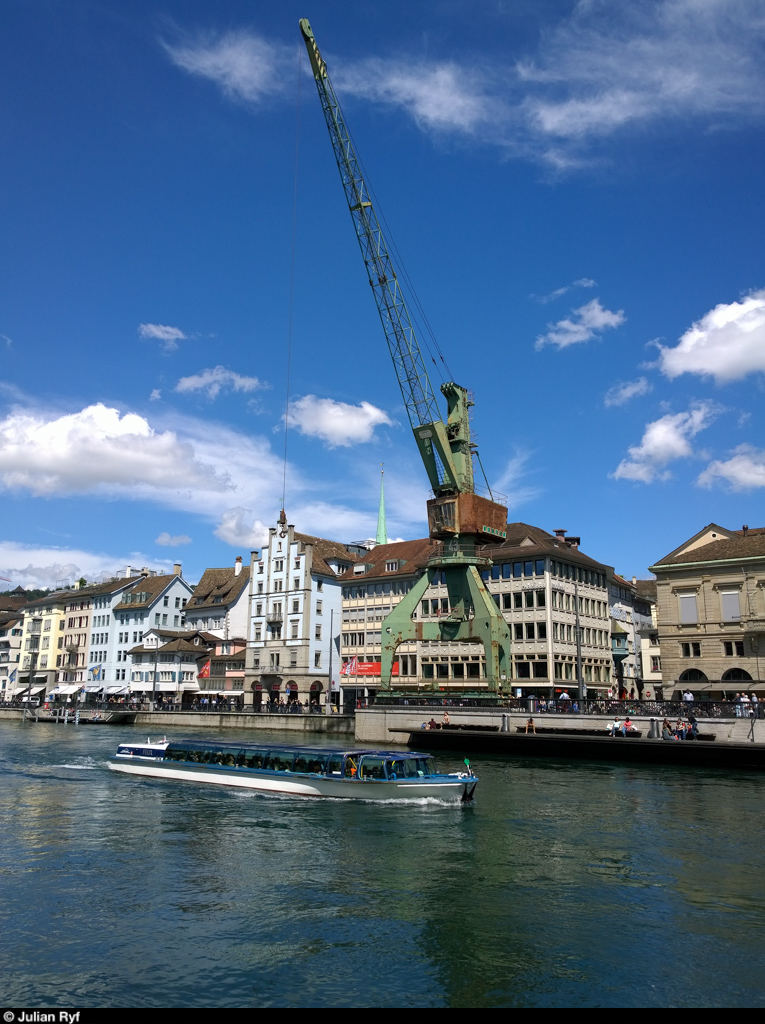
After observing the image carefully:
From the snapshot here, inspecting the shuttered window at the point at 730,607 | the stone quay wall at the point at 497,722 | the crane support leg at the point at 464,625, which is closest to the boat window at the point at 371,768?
the stone quay wall at the point at 497,722

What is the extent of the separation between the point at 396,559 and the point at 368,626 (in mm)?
8170

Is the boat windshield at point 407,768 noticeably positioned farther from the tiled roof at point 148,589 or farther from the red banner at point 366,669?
the tiled roof at point 148,589

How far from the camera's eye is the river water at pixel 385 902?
14.8 meters

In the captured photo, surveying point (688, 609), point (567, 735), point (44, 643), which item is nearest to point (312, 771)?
point (567, 735)

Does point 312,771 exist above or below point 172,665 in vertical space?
below

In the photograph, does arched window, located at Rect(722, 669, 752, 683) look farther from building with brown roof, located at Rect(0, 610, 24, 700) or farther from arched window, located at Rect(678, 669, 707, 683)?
building with brown roof, located at Rect(0, 610, 24, 700)

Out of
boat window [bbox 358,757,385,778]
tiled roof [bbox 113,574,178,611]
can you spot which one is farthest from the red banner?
boat window [bbox 358,757,385,778]

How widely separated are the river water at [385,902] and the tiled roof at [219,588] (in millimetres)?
77851

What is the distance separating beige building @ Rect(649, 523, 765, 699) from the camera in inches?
2510

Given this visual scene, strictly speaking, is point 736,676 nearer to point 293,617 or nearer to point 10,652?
point 293,617

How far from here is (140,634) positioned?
118938 mm

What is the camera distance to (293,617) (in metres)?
98.8
